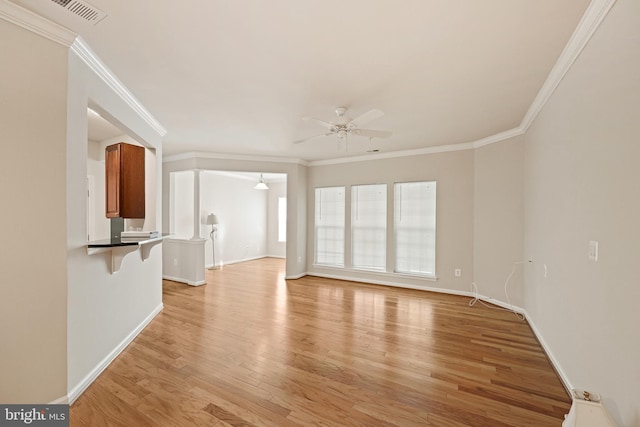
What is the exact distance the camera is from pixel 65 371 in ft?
6.36

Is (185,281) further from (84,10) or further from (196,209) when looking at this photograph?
(84,10)

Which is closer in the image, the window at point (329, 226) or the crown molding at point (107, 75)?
the crown molding at point (107, 75)

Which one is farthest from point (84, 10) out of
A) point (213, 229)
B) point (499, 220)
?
point (213, 229)

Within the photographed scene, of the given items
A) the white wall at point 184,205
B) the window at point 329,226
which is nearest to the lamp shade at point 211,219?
the white wall at point 184,205

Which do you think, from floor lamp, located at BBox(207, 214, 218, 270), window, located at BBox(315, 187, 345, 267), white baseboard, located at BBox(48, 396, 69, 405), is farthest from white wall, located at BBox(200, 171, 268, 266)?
white baseboard, located at BBox(48, 396, 69, 405)

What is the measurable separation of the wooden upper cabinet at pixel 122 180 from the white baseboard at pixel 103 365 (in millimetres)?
1324

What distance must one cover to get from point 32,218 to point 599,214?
141 inches

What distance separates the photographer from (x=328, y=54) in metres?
2.13

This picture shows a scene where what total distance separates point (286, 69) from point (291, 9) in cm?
70

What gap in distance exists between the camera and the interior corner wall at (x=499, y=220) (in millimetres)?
3992

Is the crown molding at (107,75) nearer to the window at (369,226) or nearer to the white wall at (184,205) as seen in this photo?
the white wall at (184,205)

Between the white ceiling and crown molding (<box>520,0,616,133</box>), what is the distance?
0.18 ft

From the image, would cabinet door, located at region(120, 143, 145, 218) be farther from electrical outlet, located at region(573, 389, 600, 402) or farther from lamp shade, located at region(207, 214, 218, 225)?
lamp shade, located at region(207, 214, 218, 225)

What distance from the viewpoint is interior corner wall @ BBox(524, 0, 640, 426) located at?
1393 mm
